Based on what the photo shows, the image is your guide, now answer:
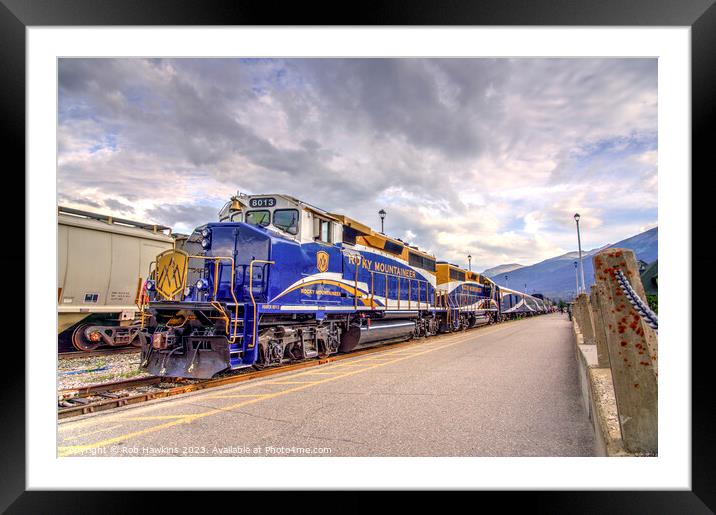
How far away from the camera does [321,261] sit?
8.81 meters

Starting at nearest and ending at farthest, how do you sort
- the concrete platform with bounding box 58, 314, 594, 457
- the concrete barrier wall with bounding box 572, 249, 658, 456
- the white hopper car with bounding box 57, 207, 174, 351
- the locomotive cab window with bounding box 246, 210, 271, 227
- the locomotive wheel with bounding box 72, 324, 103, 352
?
the concrete barrier wall with bounding box 572, 249, 658, 456
the concrete platform with bounding box 58, 314, 594, 457
the locomotive cab window with bounding box 246, 210, 271, 227
the white hopper car with bounding box 57, 207, 174, 351
the locomotive wheel with bounding box 72, 324, 103, 352

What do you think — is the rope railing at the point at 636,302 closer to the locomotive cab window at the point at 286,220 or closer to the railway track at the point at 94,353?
the locomotive cab window at the point at 286,220

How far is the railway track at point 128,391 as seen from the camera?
4918 mm

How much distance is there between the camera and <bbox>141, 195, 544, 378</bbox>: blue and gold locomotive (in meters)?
6.40

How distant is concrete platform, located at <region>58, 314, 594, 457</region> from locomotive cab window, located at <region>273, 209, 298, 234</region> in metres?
3.03

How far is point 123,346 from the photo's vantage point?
10.8 meters

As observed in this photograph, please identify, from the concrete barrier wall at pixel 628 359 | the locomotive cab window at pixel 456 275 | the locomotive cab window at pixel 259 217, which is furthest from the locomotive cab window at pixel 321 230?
the locomotive cab window at pixel 456 275

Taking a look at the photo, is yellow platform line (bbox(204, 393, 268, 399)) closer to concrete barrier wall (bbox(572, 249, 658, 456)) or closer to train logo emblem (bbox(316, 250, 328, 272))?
train logo emblem (bbox(316, 250, 328, 272))

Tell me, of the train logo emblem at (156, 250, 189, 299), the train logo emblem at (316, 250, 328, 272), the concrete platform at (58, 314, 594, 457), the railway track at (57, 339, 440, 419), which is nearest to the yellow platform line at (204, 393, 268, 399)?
the concrete platform at (58, 314, 594, 457)
